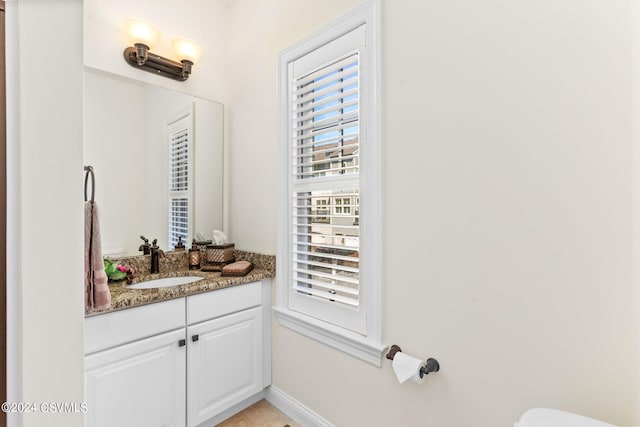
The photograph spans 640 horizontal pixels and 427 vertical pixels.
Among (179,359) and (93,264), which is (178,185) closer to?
(93,264)

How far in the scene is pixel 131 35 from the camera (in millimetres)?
1898

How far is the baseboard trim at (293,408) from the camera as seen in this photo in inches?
70.7

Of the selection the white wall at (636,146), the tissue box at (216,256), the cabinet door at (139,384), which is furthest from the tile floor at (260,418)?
the white wall at (636,146)

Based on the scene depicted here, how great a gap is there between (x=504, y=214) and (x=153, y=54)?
7.43 ft

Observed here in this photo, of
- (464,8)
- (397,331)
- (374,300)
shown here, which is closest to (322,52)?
(464,8)

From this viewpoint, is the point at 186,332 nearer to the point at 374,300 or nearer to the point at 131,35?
the point at 374,300

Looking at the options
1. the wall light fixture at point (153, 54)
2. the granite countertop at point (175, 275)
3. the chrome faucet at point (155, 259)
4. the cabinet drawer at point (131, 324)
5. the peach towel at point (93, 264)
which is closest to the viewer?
the peach towel at point (93, 264)

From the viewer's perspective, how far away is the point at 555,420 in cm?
90

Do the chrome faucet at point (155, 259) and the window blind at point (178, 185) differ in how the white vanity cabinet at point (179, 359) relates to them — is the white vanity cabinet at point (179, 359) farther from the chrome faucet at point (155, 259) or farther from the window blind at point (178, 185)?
the window blind at point (178, 185)

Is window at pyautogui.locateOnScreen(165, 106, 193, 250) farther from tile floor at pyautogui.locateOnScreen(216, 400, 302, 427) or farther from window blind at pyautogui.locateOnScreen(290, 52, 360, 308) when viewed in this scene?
tile floor at pyautogui.locateOnScreen(216, 400, 302, 427)

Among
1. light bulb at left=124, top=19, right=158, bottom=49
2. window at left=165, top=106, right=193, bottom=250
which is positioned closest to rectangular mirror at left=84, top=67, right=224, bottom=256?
window at left=165, top=106, right=193, bottom=250

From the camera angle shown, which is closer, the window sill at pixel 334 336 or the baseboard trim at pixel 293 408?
the window sill at pixel 334 336

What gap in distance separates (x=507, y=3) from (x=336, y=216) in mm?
1146

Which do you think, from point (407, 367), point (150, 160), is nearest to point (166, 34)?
point (150, 160)
